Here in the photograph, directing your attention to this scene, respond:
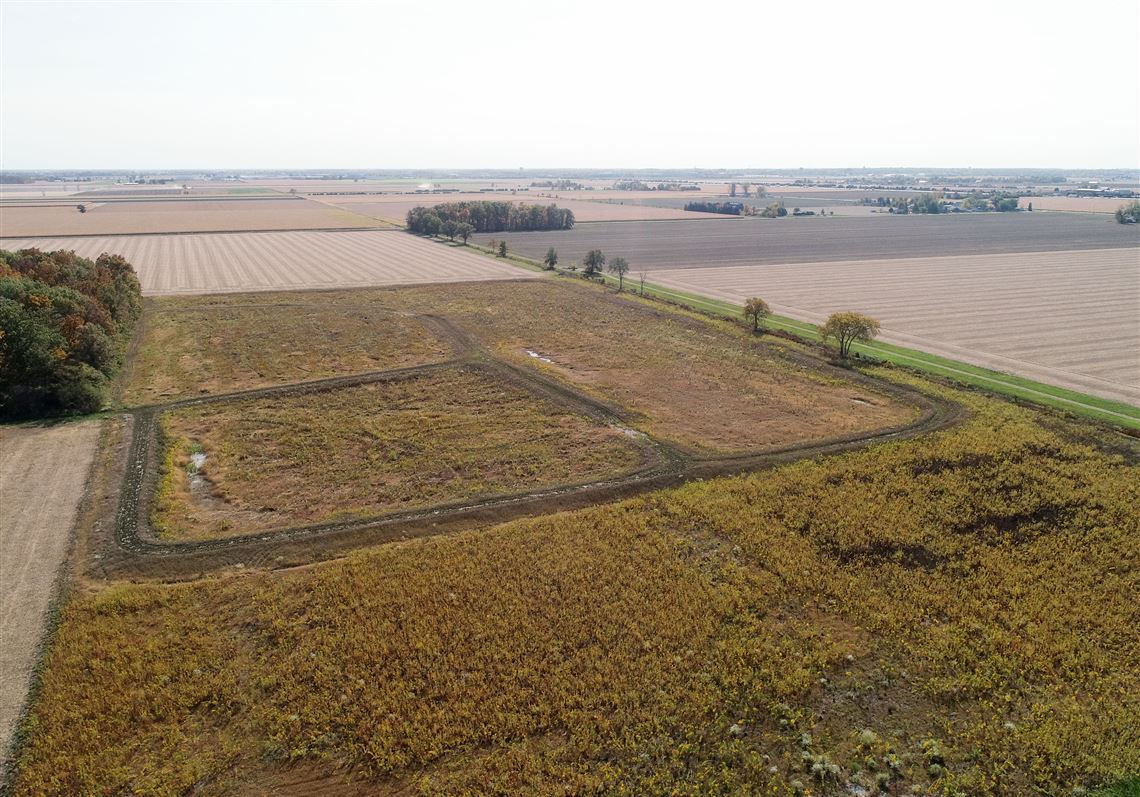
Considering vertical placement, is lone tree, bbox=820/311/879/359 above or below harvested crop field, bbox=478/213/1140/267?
below

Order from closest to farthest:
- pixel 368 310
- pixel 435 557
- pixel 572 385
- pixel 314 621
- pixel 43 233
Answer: pixel 314 621
pixel 435 557
pixel 572 385
pixel 368 310
pixel 43 233

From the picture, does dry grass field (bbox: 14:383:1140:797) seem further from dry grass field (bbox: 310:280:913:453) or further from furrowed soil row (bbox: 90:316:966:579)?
dry grass field (bbox: 310:280:913:453)

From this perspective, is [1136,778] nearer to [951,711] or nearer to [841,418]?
[951,711]

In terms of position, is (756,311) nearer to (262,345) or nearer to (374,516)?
(374,516)

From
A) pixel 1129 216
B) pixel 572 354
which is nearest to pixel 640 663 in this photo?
pixel 572 354

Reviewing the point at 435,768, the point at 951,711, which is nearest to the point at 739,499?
the point at 951,711

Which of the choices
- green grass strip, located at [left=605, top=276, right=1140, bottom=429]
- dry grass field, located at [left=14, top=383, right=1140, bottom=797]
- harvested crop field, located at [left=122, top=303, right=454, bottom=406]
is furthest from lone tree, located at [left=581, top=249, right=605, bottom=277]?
dry grass field, located at [left=14, top=383, right=1140, bottom=797]
